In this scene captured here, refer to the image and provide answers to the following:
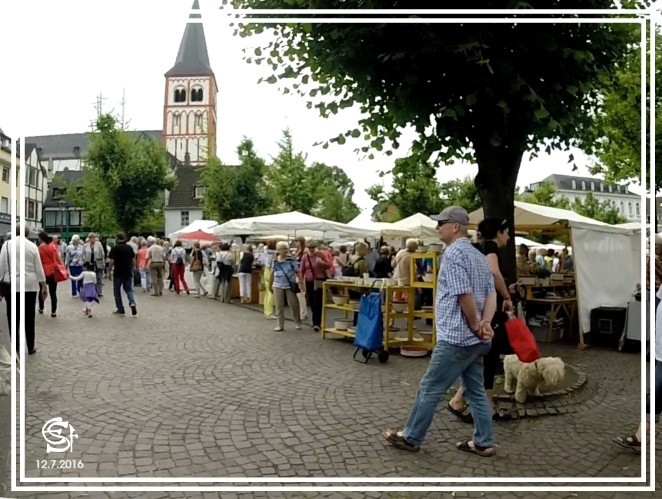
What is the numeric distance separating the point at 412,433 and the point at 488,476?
581mm

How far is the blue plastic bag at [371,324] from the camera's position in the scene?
22.7ft

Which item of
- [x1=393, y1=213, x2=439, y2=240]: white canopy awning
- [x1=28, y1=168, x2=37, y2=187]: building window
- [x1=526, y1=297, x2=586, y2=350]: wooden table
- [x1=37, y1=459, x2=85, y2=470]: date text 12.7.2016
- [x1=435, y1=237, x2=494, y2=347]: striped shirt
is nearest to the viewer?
[x1=37, y1=459, x2=85, y2=470]: date text 12.7.2016

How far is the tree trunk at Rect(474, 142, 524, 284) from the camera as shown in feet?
18.8

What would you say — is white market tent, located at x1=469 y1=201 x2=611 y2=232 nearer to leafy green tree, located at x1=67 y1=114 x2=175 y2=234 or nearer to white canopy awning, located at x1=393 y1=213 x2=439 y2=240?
white canopy awning, located at x1=393 y1=213 x2=439 y2=240

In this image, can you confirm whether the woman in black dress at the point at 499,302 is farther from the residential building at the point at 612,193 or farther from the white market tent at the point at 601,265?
the white market tent at the point at 601,265

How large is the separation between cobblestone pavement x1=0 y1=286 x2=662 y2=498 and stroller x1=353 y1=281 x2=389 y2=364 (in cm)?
17

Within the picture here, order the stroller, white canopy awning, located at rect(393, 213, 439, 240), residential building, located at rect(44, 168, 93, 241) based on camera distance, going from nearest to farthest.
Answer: residential building, located at rect(44, 168, 93, 241) → the stroller → white canopy awning, located at rect(393, 213, 439, 240)

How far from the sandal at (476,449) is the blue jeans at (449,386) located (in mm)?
29

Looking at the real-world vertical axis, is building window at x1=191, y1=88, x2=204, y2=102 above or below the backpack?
above

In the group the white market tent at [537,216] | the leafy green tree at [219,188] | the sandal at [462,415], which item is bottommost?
the sandal at [462,415]

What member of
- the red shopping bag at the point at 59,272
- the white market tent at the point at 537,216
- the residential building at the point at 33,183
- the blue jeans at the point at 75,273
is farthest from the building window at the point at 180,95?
the blue jeans at the point at 75,273

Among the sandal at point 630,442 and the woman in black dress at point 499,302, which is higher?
the woman in black dress at point 499,302

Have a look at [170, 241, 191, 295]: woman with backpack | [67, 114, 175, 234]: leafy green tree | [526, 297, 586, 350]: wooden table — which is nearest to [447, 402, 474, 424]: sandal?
[67, 114, 175, 234]: leafy green tree

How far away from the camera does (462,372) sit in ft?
12.8
